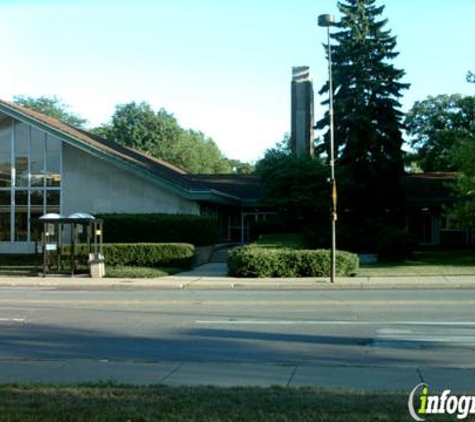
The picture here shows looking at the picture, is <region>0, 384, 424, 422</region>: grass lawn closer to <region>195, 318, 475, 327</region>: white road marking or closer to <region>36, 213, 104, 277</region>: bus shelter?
<region>195, 318, 475, 327</region>: white road marking

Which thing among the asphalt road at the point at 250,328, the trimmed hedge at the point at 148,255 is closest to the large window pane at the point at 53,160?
the trimmed hedge at the point at 148,255

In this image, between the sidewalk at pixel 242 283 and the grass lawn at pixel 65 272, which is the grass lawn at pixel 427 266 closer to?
the sidewalk at pixel 242 283

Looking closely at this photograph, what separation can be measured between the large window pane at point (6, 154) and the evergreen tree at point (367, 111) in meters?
16.5

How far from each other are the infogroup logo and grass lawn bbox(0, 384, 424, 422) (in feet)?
0.33

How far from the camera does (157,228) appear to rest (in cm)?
3203

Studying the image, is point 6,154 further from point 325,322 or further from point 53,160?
point 325,322

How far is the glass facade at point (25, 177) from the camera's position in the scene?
35.9 m

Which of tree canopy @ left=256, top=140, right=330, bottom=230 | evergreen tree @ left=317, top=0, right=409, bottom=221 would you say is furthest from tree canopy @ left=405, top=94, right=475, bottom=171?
tree canopy @ left=256, top=140, right=330, bottom=230

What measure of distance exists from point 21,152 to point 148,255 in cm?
1110

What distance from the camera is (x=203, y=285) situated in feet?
73.3

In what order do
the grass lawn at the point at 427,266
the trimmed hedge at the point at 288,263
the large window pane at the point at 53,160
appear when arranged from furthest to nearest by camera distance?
1. the large window pane at the point at 53,160
2. the grass lawn at the point at 427,266
3. the trimmed hedge at the point at 288,263

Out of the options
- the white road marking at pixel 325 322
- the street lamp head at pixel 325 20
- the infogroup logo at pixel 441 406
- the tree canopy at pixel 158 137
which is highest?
the tree canopy at pixel 158 137

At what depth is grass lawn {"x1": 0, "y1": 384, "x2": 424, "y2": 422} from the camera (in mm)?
5840

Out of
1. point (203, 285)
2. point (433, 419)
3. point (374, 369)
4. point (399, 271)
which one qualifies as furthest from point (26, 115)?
point (433, 419)
